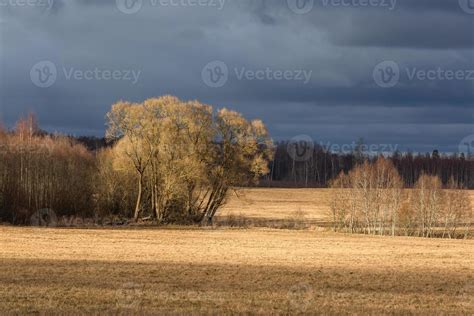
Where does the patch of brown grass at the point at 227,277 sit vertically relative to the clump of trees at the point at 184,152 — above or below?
below

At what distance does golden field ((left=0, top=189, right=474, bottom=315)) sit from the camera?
23.1 meters

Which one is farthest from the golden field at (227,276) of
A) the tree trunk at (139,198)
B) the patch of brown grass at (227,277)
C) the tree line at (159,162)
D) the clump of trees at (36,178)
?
the tree trunk at (139,198)

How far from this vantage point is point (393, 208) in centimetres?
8469

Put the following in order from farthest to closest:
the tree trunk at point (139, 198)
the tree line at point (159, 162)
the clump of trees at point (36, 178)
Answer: the tree trunk at point (139, 198)
the tree line at point (159, 162)
the clump of trees at point (36, 178)

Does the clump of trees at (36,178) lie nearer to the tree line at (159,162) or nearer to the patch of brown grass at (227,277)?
the tree line at (159,162)

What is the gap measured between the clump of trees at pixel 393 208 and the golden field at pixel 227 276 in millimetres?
22177

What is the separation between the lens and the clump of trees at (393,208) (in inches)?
3275

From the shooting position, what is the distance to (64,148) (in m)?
90.9

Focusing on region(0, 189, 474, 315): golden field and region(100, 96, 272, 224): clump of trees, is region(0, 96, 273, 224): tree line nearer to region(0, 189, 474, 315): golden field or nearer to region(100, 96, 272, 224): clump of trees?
region(100, 96, 272, 224): clump of trees

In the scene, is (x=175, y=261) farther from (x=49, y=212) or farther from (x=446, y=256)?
(x=49, y=212)

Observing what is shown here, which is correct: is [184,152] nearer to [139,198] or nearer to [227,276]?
[139,198]

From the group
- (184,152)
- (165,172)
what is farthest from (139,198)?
(184,152)

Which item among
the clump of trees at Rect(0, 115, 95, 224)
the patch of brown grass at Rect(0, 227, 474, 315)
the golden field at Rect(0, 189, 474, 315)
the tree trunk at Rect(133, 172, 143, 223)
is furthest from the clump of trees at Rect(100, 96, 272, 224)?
the patch of brown grass at Rect(0, 227, 474, 315)

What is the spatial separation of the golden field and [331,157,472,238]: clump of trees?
2218 centimetres
